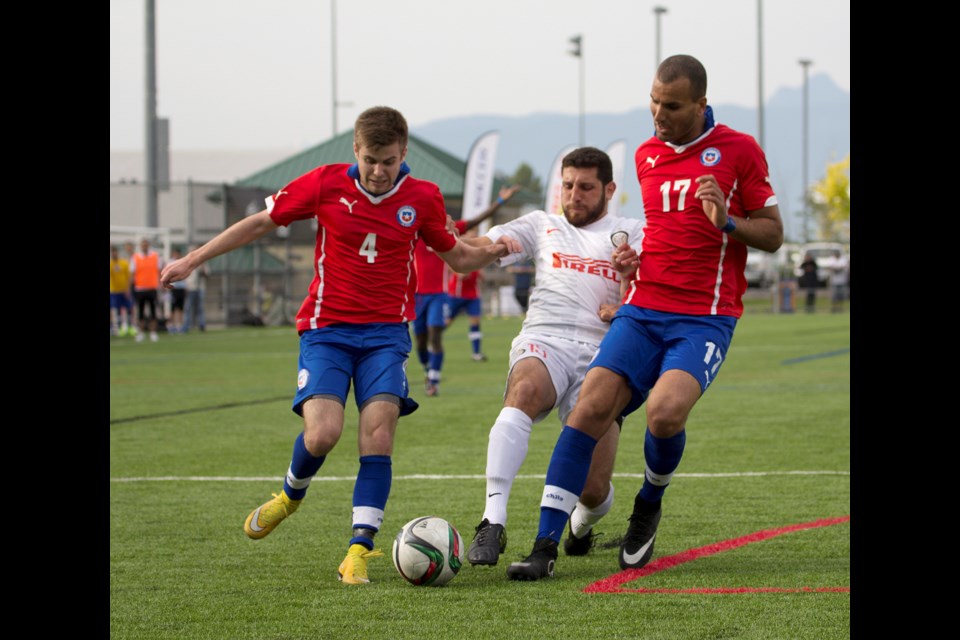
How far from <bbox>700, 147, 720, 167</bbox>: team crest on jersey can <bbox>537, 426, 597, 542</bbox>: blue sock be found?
1.29 metres

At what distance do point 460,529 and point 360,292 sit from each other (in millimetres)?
1429

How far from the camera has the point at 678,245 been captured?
19.6 feet

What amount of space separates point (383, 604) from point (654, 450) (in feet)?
4.76

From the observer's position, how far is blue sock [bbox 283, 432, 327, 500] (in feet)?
19.8

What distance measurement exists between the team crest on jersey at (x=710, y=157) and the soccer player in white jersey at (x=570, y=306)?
0.52m

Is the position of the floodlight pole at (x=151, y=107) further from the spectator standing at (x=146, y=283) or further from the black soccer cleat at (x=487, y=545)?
the black soccer cleat at (x=487, y=545)

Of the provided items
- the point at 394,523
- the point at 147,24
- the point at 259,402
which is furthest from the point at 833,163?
the point at 394,523

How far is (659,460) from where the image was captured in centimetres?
595

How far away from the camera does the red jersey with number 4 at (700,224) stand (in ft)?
19.4

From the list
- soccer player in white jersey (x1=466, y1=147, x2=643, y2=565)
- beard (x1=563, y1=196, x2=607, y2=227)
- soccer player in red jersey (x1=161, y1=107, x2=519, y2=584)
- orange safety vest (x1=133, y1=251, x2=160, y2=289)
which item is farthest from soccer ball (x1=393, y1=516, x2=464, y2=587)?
orange safety vest (x1=133, y1=251, x2=160, y2=289)

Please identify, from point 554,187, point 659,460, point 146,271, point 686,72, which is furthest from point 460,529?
point 554,187

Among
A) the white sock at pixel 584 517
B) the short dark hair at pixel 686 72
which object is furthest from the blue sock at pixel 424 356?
the short dark hair at pixel 686 72

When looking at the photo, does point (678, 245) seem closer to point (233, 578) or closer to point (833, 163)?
point (233, 578)

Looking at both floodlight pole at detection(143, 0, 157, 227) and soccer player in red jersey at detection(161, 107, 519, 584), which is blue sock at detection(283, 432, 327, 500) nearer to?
soccer player in red jersey at detection(161, 107, 519, 584)
